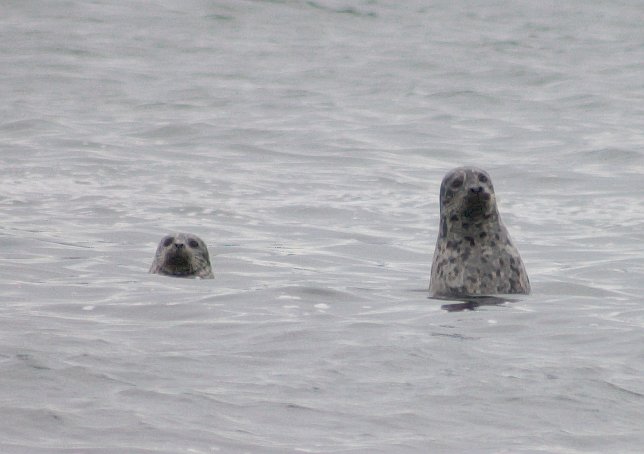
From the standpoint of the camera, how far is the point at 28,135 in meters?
23.5

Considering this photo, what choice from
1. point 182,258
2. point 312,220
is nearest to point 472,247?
point 182,258

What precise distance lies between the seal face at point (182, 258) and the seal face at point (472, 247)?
2135 mm

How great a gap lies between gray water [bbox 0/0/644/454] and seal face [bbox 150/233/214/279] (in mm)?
243

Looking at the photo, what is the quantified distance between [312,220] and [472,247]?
5135 mm

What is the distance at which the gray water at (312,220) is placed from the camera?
312 inches

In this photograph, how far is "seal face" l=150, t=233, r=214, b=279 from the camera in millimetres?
13305

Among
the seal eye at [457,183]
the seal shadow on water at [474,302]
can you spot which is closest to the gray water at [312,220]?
the seal shadow on water at [474,302]

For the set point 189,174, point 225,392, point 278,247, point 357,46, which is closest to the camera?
point 225,392

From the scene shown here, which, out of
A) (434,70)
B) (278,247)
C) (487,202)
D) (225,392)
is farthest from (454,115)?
(225,392)

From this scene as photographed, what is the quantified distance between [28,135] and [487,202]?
12.5 meters

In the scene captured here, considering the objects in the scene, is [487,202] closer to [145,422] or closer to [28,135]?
[145,422]

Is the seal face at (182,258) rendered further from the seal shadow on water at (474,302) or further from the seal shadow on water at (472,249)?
the seal shadow on water at (474,302)

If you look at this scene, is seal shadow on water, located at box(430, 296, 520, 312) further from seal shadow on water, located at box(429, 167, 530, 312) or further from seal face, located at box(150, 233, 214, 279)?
seal face, located at box(150, 233, 214, 279)

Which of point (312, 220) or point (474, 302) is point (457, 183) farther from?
point (312, 220)
